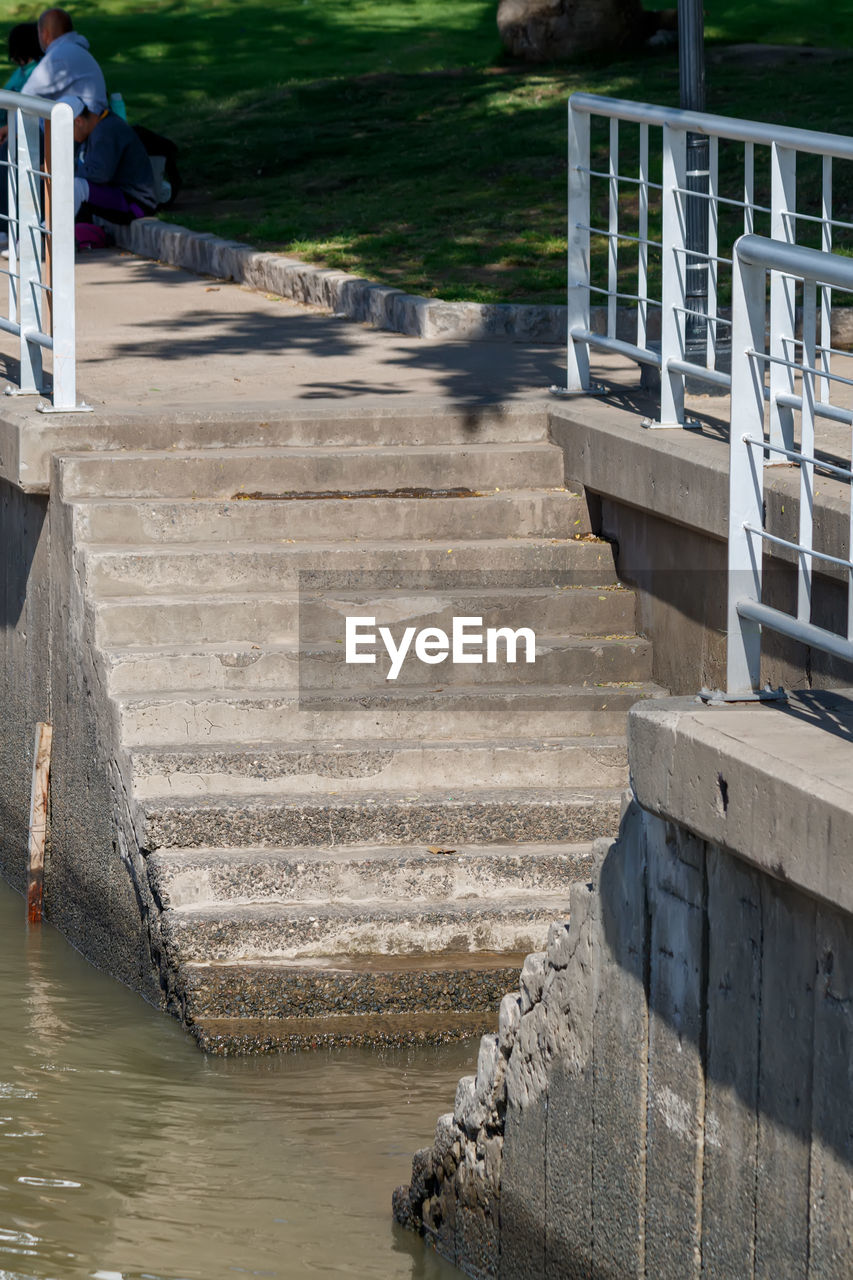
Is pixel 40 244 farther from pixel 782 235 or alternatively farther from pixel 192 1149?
pixel 192 1149

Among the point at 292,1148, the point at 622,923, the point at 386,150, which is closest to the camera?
the point at 622,923

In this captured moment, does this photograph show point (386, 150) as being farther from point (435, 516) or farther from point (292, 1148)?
point (292, 1148)

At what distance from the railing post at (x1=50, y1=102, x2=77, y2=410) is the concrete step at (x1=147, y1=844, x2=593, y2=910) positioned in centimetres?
233

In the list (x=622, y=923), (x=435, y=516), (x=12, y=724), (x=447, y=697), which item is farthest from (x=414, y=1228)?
(x=12, y=724)

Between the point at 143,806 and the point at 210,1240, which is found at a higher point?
the point at 143,806

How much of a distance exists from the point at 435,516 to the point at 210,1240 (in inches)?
141

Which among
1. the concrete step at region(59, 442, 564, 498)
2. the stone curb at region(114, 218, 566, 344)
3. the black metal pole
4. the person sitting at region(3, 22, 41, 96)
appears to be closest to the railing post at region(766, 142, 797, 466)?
the black metal pole

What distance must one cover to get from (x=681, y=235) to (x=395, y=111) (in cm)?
1202

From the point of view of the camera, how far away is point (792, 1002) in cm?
442

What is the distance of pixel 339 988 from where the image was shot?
6.98m

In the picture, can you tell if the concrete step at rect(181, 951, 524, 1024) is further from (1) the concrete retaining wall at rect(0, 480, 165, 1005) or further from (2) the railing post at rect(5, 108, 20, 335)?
(2) the railing post at rect(5, 108, 20, 335)

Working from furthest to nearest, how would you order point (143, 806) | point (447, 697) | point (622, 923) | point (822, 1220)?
point (447, 697) → point (143, 806) → point (622, 923) → point (822, 1220)

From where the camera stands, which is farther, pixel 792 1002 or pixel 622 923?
pixel 622 923

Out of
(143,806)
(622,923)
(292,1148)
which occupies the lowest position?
(292,1148)
